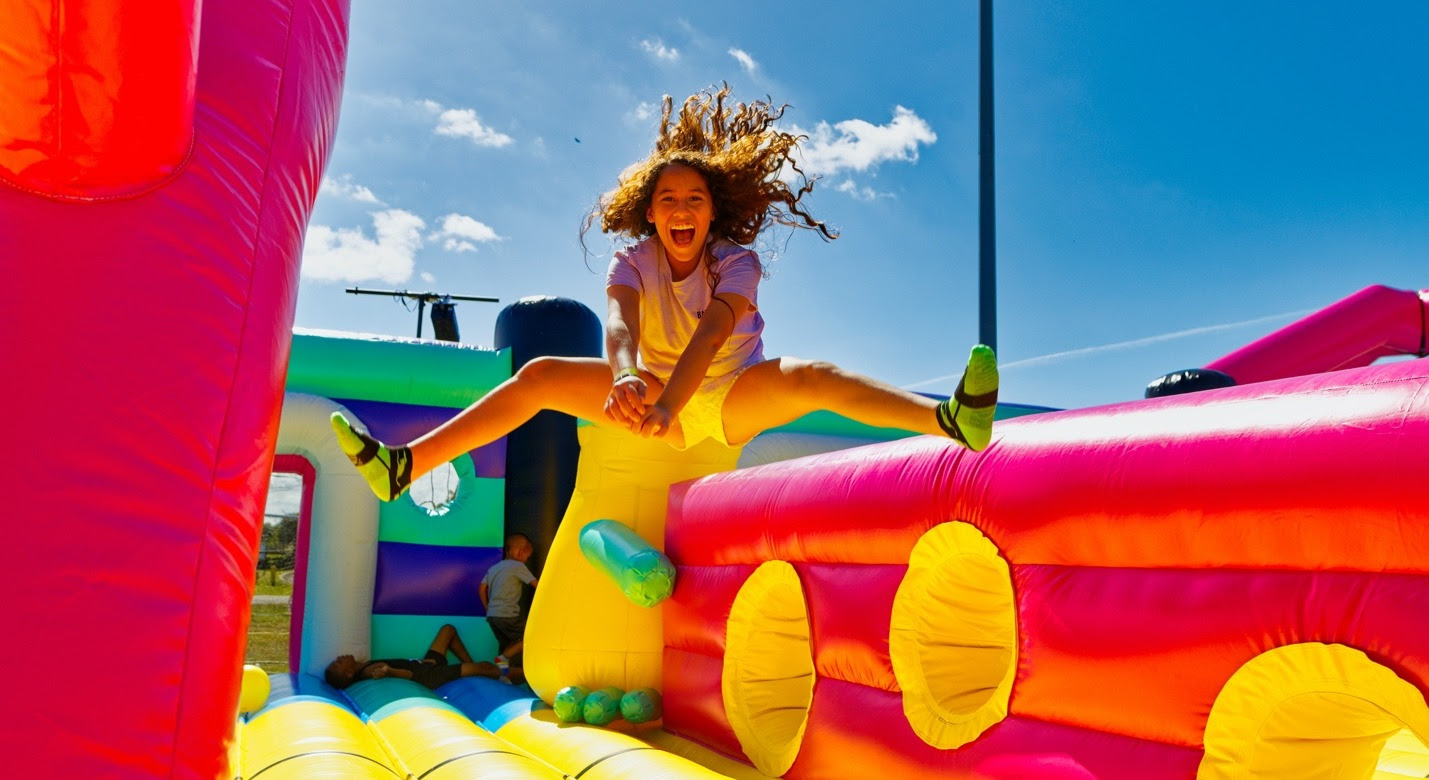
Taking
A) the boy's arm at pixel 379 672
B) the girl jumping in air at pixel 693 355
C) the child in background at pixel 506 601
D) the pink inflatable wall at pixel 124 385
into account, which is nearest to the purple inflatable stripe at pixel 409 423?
the child in background at pixel 506 601

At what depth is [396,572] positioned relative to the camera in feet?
16.9

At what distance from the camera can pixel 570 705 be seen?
3.56m

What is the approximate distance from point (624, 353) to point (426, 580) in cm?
331

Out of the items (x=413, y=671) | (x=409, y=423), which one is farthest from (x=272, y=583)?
(x=413, y=671)

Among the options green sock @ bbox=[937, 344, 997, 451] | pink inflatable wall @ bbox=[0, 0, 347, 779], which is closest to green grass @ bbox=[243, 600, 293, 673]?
green sock @ bbox=[937, 344, 997, 451]

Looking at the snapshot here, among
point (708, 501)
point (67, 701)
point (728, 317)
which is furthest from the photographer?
point (708, 501)

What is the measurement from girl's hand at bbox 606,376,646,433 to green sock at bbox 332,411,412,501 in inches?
23.4

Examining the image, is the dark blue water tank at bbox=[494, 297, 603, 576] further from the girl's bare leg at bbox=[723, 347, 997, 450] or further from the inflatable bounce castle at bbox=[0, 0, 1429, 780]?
the girl's bare leg at bbox=[723, 347, 997, 450]

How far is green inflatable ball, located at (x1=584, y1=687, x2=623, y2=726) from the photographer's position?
354 centimetres

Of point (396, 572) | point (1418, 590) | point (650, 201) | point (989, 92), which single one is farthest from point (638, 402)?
point (989, 92)

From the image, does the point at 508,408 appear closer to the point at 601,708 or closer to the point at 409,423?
the point at 601,708

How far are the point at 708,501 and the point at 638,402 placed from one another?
4.97 ft

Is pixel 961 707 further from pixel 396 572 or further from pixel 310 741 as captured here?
pixel 396 572

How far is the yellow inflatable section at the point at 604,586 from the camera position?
3801mm
